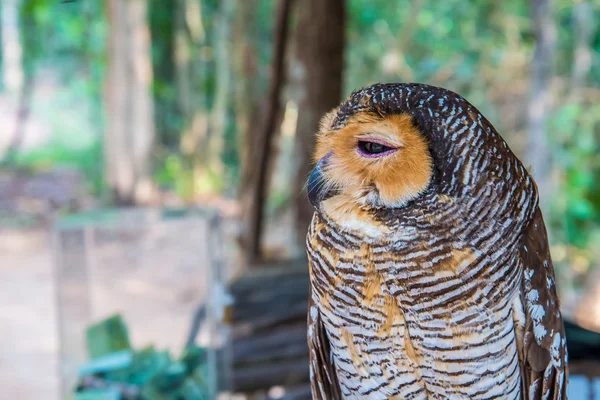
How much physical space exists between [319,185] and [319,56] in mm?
2557

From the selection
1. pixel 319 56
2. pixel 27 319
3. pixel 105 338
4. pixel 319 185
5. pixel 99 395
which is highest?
pixel 319 56

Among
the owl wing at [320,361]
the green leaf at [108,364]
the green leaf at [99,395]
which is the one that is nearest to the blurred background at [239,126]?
the green leaf at [108,364]

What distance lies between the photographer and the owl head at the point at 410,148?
1.07 metres

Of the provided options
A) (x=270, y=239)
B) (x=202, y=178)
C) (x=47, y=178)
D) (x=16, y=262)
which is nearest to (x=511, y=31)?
(x=270, y=239)

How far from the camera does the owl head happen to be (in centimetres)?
107

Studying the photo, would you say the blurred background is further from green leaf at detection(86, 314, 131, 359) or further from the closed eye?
the closed eye

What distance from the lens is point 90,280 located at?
1925 millimetres

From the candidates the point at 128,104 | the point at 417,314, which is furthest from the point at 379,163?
the point at 128,104

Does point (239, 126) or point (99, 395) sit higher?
point (239, 126)

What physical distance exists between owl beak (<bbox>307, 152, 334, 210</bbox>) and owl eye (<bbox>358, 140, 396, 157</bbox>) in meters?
0.08

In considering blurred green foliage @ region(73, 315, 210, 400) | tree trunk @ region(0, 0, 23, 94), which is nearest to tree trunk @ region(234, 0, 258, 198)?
tree trunk @ region(0, 0, 23, 94)

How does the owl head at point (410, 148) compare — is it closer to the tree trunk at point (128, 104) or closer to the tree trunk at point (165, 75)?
the tree trunk at point (128, 104)

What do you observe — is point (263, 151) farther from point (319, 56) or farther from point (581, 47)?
point (581, 47)

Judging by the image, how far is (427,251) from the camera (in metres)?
1.13
